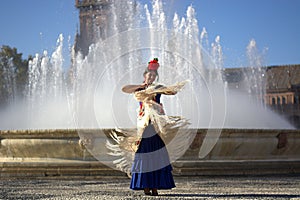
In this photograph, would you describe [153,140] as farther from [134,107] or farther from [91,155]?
[134,107]

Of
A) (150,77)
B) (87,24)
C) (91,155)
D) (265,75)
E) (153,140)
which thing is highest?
(87,24)

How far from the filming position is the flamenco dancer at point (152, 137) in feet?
17.6

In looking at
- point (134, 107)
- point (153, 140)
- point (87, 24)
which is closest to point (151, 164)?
point (153, 140)

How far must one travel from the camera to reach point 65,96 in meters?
28.8

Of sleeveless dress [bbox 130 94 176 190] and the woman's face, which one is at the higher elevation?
the woman's face

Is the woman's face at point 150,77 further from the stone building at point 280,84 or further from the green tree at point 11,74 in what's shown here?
the stone building at point 280,84

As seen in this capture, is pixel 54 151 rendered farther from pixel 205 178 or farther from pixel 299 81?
pixel 299 81

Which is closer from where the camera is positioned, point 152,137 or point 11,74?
point 152,137

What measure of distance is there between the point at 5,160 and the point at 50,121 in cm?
913

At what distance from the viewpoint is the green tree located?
146 ft

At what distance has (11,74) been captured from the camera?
48.0 meters

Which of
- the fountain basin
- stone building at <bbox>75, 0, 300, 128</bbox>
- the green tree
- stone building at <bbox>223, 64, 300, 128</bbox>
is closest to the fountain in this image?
the fountain basin

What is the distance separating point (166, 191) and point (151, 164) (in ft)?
2.82

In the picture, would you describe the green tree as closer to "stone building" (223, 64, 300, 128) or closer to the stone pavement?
"stone building" (223, 64, 300, 128)
